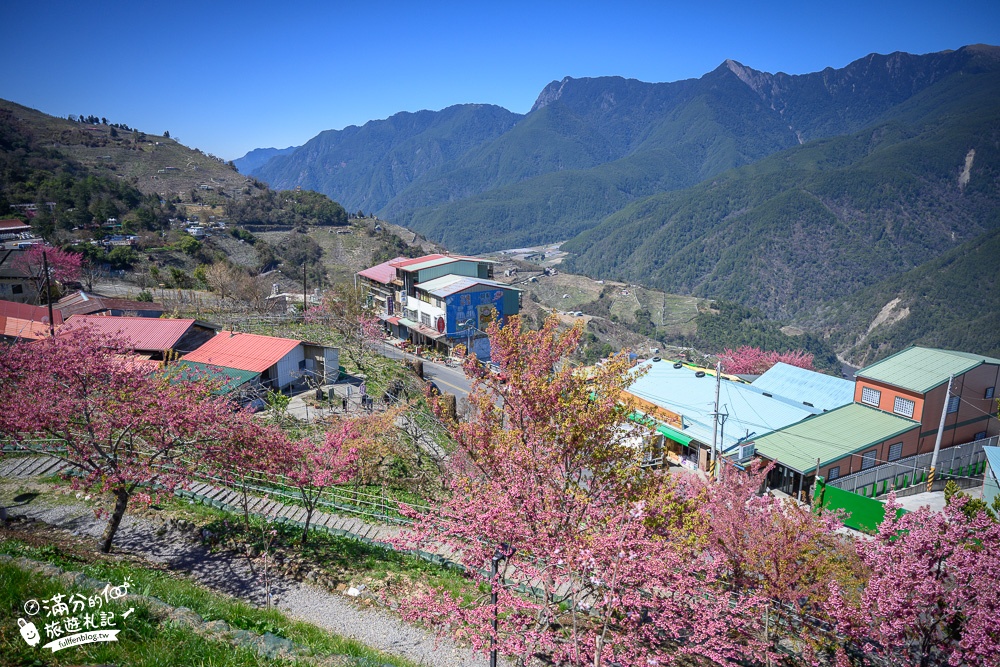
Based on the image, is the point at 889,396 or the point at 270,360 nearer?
the point at 270,360

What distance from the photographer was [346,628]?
12188 mm

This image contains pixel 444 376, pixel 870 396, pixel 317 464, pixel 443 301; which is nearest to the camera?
pixel 317 464

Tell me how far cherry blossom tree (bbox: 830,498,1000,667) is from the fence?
16121mm

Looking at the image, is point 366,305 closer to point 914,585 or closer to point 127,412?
point 127,412

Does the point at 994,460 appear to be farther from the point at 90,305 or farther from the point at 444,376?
the point at 90,305

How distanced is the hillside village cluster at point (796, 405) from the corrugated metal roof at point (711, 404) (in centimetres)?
8

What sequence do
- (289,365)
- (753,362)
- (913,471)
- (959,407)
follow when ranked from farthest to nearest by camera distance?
(753,362), (289,365), (959,407), (913,471)

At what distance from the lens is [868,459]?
2539cm

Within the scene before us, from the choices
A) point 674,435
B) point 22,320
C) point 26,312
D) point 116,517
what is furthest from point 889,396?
point 26,312

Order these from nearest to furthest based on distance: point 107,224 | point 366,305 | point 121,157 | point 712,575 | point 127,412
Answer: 1. point 712,575
2. point 127,412
3. point 366,305
4. point 107,224
5. point 121,157

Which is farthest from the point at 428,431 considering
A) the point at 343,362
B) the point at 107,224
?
the point at 107,224

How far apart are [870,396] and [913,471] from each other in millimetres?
4409

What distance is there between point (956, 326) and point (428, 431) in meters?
110

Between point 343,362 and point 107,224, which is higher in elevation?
point 107,224
